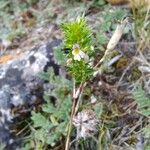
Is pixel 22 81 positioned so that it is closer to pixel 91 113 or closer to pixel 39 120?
pixel 39 120

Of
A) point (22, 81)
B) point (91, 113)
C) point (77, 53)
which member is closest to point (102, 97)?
point (91, 113)

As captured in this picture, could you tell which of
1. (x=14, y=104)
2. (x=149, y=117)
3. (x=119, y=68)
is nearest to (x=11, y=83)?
(x=14, y=104)

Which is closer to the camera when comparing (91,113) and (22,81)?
(91,113)

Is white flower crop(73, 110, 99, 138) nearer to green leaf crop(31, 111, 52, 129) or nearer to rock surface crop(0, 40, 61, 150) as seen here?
green leaf crop(31, 111, 52, 129)

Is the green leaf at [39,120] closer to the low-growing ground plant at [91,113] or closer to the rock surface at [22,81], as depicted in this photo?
the low-growing ground plant at [91,113]

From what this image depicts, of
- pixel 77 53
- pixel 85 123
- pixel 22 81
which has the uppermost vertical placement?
pixel 77 53

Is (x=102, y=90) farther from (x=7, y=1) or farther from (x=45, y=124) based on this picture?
(x=7, y=1)

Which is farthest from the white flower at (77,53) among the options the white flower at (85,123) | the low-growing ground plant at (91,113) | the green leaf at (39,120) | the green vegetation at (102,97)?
the green leaf at (39,120)
